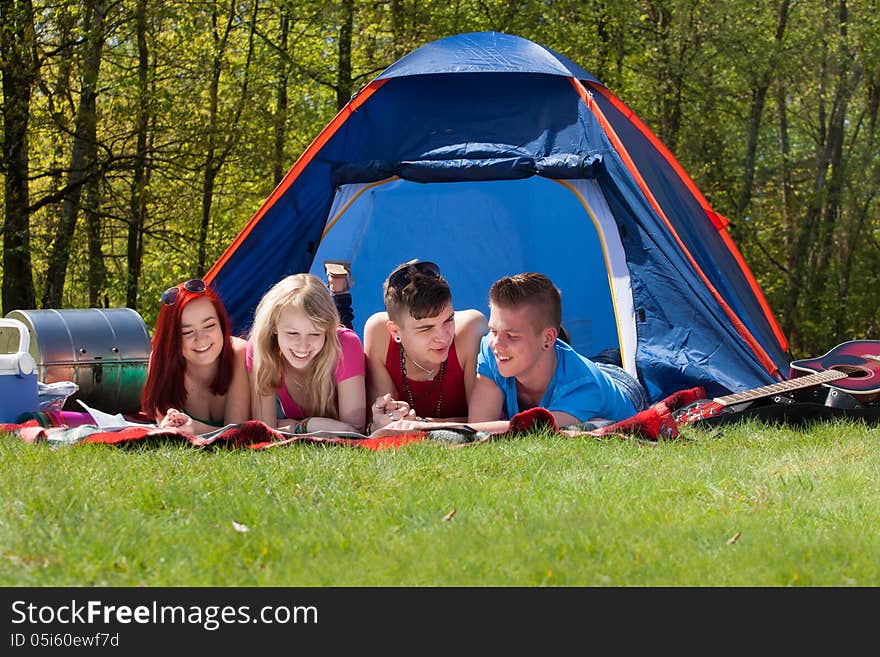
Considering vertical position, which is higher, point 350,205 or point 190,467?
point 350,205

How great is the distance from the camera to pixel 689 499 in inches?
123

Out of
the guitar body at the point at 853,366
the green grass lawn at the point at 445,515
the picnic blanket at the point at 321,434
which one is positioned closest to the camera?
the green grass lawn at the point at 445,515

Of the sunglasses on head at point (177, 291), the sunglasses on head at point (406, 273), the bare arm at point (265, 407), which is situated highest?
the sunglasses on head at point (406, 273)

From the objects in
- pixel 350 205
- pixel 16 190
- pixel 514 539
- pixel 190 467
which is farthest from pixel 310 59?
pixel 514 539

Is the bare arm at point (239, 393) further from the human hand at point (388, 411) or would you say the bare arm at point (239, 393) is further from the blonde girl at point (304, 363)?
the human hand at point (388, 411)

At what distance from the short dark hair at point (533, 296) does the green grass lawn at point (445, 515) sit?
533mm

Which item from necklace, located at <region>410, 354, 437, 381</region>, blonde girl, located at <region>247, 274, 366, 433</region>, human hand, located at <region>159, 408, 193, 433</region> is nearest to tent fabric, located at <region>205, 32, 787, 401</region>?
necklace, located at <region>410, 354, 437, 381</region>

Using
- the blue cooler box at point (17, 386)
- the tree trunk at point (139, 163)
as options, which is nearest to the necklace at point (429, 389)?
the blue cooler box at point (17, 386)

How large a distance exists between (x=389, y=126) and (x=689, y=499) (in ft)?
11.2

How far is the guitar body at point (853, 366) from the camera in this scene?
4734 millimetres

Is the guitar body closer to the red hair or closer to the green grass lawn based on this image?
the green grass lawn

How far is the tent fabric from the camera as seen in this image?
5.23 meters

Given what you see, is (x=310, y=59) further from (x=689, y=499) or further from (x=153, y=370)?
(x=689, y=499)

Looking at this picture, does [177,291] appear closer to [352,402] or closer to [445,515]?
[352,402]
